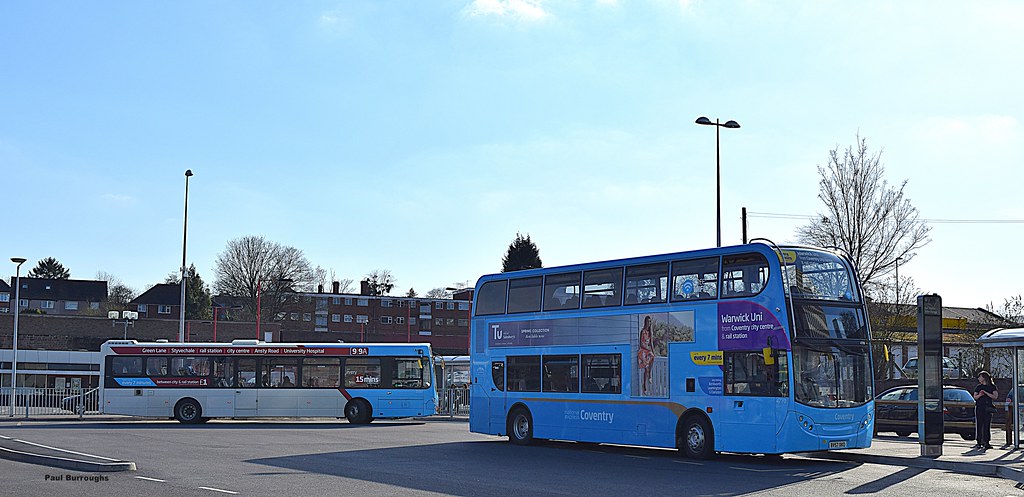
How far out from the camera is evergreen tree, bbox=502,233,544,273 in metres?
103

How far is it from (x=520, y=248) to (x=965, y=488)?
89121 millimetres

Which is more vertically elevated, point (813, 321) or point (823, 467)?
point (813, 321)

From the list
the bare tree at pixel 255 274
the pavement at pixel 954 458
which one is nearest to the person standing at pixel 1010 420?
the pavement at pixel 954 458

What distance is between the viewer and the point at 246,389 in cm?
3547

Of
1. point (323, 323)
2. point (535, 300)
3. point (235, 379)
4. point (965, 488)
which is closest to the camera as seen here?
point (965, 488)

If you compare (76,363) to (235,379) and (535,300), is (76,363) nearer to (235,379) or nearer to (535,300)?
(235,379)

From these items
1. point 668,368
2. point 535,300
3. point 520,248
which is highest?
point 520,248

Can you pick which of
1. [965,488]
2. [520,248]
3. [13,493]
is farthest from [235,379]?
[520,248]

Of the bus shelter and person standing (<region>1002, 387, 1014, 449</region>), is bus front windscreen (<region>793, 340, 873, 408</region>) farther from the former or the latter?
person standing (<region>1002, 387, 1014, 449</region>)

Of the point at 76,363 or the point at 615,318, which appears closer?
the point at 615,318

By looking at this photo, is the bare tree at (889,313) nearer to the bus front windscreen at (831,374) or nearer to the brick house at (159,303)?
the bus front windscreen at (831,374)

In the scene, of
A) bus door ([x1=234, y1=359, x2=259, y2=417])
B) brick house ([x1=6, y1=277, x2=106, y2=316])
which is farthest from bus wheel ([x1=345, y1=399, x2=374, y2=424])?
brick house ([x1=6, y1=277, x2=106, y2=316])

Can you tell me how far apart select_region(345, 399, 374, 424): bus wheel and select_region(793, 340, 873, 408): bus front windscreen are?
65.1ft

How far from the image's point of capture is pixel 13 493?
13453 millimetres
